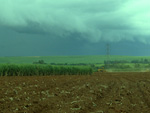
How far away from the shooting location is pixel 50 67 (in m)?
37.3

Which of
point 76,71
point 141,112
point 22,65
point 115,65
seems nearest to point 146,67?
point 115,65

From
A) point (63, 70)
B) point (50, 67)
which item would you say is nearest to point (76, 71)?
point (63, 70)

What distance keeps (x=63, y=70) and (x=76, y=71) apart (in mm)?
5121

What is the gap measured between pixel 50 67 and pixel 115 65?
155ft

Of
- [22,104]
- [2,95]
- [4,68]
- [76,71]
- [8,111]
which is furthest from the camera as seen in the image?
[76,71]

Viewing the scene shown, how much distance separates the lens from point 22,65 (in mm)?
31469

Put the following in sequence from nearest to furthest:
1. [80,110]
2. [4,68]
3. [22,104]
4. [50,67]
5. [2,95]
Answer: [80,110] < [22,104] < [2,95] < [4,68] < [50,67]

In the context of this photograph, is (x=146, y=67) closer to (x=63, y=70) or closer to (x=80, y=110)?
(x=63, y=70)

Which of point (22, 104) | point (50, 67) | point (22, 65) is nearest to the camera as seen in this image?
point (22, 104)

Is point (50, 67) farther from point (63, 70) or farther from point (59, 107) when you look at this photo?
point (59, 107)

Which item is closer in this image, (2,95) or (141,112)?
(141,112)

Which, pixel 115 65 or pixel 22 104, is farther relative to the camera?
pixel 115 65

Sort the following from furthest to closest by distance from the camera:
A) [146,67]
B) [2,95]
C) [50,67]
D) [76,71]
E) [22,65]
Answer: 1. [146,67]
2. [76,71]
3. [50,67]
4. [22,65]
5. [2,95]

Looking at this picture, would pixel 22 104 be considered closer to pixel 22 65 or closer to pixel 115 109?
pixel 115 109
